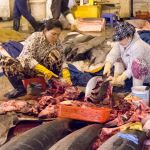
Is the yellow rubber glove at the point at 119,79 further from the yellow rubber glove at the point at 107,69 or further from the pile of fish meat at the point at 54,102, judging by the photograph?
the pile of fish meat at the point at 54,102

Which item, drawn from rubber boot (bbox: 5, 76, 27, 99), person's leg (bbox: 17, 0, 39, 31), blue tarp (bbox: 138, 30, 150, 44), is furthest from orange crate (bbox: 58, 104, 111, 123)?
person's leg (bbox: 17, 0, 39, 31)

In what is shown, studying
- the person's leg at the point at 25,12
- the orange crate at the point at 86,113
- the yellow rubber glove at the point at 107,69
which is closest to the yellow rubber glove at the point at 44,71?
the yellow rubber glove at the point at 107,69

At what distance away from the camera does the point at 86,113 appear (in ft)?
14.8

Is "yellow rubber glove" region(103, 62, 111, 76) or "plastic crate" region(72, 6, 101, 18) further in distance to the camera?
"plastic crate" region(72, 6, 101, 18)

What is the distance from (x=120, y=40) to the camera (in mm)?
5445

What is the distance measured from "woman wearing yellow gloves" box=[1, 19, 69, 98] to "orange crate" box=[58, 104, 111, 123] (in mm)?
1241

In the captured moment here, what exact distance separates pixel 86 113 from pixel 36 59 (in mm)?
1629

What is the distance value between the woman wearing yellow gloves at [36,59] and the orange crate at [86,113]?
1241 mm

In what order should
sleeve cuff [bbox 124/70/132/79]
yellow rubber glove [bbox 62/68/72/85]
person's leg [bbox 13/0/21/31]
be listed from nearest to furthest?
sleeve cuff [bbox 124/70/132/79]
yellow rubber glove [bbox 62/68/72/85]
person's leg [bbox 13/0/21/31]

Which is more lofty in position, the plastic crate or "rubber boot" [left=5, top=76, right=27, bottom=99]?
the plastic crate

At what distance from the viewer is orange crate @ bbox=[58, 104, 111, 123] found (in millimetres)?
4484

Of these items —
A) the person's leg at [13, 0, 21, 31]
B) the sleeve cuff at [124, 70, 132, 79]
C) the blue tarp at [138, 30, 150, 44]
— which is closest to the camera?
the sleeve cuff at [124, 70, 132, 79]

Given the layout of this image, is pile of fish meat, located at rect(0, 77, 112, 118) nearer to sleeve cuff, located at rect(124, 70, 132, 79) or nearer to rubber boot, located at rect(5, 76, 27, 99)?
sleeve cuff, located at rect(124, 70, 132, 79)

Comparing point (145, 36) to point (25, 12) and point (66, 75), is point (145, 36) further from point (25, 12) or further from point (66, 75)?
point (25, 12)
